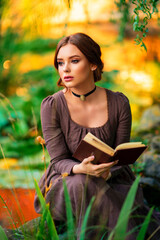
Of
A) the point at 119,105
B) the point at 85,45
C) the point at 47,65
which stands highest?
the point at 85,45

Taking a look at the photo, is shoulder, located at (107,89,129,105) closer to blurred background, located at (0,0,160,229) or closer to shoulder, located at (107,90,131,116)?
shoulder, located at (107,90,131,116)

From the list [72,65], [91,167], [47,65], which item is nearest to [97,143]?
[91,167]

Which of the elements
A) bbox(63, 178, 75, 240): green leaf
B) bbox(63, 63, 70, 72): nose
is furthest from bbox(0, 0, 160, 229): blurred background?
bbox(63, 178, 75, 240): green leaf

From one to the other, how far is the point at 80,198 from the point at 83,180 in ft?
0.34

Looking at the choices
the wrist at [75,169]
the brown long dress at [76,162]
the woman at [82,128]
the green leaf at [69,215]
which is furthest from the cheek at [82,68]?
the green leaf at [69,215]

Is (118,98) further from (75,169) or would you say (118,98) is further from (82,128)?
(75,169)

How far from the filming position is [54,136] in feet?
7.22

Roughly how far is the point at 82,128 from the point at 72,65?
0.40 meters

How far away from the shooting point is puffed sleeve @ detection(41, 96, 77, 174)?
86.2 inches

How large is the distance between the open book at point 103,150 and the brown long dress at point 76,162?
159mm

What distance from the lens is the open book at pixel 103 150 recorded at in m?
1.85

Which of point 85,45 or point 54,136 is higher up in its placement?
point 85,45

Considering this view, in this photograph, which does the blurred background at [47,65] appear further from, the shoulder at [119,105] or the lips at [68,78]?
the lips at [68,78]

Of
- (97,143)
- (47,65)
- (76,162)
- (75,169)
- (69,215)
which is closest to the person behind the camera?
(69,215)
